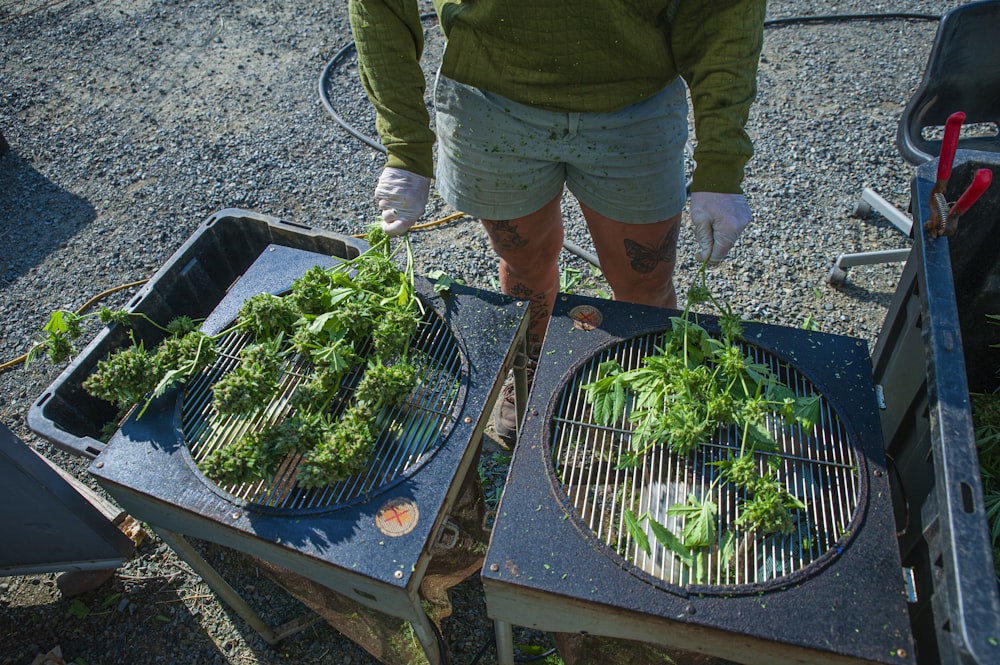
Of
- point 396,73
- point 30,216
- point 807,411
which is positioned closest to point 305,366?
point 396,73

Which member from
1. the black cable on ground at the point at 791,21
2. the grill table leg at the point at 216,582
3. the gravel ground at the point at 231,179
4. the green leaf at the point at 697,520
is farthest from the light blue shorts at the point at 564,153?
the black cable on ground at the point at 791,21

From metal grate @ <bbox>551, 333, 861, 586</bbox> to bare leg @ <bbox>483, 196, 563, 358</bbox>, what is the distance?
2.49 feet

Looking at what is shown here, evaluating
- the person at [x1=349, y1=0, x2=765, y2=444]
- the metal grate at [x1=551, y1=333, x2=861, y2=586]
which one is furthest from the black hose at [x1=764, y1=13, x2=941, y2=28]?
the metal grate at [x1=551, y1=333, x2=861, y2=586]

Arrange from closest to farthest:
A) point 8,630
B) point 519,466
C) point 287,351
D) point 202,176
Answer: point 519,466 → point 287,351 → point 8,630 → point 202,176

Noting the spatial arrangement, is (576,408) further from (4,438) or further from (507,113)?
(4,438)

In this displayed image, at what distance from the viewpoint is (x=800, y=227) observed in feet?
12.7

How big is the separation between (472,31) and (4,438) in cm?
193

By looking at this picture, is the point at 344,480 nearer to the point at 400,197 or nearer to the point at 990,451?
the point at 400,197

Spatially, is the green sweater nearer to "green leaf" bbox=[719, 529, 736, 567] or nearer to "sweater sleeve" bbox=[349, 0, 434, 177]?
"sweater sleeve" bbox=[349, 0, 434, 177]

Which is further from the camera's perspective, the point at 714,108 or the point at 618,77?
the point at 618,77

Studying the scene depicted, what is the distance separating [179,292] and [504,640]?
173 cm

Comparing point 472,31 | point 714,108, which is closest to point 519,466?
point 714,108

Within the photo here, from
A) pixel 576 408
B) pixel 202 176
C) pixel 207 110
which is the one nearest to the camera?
pixel 576 408

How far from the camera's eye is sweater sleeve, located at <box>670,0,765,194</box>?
1.77m
